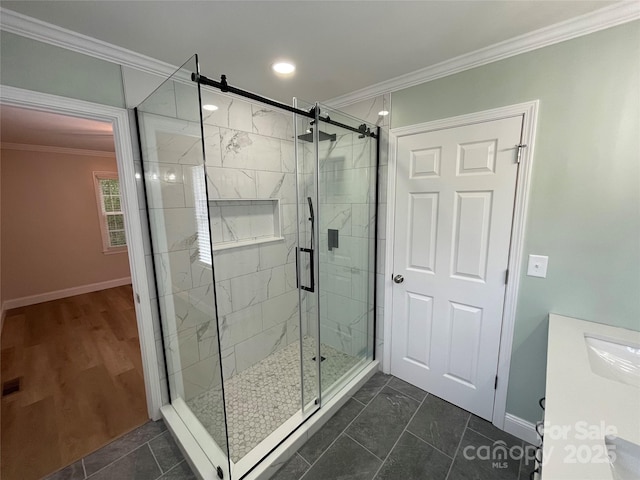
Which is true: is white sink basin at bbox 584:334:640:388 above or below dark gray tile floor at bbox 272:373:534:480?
above

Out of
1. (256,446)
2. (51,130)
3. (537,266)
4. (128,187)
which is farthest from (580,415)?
(51,130)

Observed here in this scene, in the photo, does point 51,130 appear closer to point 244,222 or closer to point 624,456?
point 244,222

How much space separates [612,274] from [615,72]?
1.01 metres

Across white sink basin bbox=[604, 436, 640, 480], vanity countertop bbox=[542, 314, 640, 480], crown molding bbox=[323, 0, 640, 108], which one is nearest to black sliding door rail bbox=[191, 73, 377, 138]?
crown molding bbox=[323, 0, 640, 108]

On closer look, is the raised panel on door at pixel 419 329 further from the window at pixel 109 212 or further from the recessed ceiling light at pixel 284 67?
the window at pixel 109 212

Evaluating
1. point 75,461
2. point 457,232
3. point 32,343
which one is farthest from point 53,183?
point 457,232

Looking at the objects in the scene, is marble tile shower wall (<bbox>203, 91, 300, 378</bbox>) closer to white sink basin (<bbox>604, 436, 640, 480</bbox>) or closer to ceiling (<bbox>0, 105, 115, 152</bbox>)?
ceiling (<bbox>0, 105, 115, 152</bbox>)

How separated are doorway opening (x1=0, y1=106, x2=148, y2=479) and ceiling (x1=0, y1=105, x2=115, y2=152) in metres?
0.01

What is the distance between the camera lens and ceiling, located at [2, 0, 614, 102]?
1215mm

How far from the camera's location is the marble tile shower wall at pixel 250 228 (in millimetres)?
2176

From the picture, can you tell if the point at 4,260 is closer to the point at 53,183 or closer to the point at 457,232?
the point at 53,183

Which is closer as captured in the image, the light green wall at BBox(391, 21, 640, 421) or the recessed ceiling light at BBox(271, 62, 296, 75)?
the light green wall at BBox(391, 21, 640, 421)

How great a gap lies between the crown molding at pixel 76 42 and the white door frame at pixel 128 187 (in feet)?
0.87

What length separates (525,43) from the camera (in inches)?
58.2
